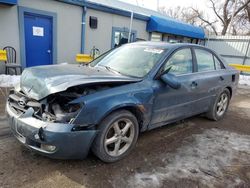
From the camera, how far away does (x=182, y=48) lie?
12.6 ft

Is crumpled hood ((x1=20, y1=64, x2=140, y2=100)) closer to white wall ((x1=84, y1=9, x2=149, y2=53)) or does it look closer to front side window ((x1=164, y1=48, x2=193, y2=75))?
front side window ((x1=164, y1=48, x2=193, y2=75))

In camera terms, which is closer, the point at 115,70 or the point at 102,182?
the point at 102,182

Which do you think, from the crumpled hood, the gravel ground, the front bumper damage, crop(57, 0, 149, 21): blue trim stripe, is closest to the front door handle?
the gravel ground

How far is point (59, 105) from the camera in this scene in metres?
2.58

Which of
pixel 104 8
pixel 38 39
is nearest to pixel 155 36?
pixel 104 8

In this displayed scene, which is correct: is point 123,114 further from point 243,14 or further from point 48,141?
point 243,14

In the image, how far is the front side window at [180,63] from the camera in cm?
356

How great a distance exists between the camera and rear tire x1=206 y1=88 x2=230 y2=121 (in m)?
4.77

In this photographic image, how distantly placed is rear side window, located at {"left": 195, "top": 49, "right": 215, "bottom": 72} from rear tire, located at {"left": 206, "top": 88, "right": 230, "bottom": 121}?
0.74 meters

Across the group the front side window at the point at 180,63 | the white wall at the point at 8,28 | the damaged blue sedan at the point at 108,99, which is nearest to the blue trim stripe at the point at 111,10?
the white wall at the point at 8,28

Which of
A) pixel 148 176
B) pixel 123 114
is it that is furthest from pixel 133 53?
pixel 148 176

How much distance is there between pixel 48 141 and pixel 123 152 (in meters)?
1.08

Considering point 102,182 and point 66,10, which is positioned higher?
point 66,10

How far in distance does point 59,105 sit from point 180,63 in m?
2.22
